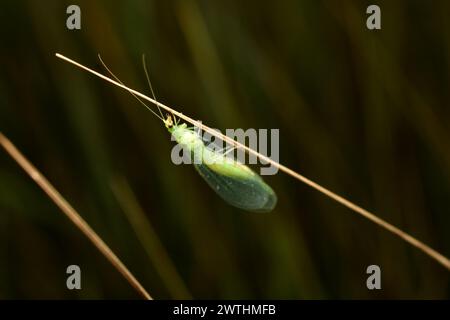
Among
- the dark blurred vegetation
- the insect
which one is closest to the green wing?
the insect

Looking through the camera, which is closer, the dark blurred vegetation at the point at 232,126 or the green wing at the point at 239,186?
the green wing at the point at 239,186

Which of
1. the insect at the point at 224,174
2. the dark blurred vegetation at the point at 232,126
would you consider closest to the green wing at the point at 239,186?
the insect at the point at 224,174

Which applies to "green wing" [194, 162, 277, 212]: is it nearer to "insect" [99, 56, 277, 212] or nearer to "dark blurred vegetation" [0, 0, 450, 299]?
"insect" [99, 56, 277, 212]

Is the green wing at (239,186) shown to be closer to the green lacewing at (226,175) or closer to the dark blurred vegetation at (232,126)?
the green lacewing at (226,175)

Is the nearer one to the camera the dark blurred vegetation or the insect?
the insect

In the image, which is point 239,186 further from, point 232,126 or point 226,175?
point 232,126

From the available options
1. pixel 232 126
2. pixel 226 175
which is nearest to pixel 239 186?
pixel 226 175

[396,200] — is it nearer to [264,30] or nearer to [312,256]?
[312,256]
